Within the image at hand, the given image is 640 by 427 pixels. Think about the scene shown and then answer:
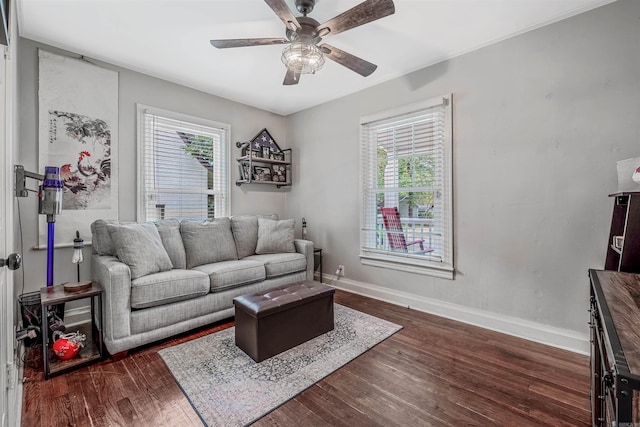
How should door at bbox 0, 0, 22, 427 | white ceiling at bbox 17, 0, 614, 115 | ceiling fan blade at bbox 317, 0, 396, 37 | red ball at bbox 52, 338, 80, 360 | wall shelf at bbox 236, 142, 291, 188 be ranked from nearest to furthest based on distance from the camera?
1. door at bbox 0, 0, 22, 427
2. ceiling fan blade at bbox 317, 0, 396, 37
3. red ball at bbox 52, 338, 80, 360
4. white ceiling at bbox 17, 0, 614, 115
5. wall shelf at bbox 236, 142, 291, 188

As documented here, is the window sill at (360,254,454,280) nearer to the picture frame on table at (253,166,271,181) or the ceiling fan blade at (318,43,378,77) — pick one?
the picture frame on table at (253,166,271,181)

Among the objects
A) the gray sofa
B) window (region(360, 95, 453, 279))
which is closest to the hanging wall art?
the gray sofa

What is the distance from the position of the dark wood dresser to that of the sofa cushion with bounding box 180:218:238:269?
3.00 metres

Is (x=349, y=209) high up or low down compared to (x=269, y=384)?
up

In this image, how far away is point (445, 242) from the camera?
292 cm

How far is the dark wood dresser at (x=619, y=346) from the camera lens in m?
0.60

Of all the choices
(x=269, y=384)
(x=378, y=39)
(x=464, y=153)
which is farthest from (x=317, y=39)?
(x=269, y=384)

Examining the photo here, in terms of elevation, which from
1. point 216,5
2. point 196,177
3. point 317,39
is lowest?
point 196,177

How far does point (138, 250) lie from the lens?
2.42 meters

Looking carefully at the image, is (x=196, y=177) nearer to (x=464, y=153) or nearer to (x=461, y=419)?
(x=464, y=153)

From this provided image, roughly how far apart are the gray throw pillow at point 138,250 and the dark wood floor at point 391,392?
0.64 meters

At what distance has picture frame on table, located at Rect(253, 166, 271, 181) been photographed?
4047 millimetres

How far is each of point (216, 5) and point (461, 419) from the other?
10.2 feet

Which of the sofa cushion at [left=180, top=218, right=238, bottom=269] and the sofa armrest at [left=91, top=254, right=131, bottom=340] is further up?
the sofa cushion at [left=180, top=218, right=238, bottom=269]
